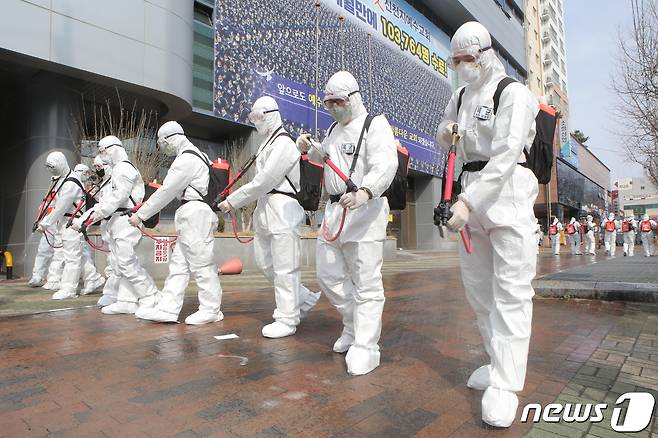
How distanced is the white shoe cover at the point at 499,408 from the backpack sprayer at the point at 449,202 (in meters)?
0.80

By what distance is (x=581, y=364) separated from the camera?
3.28m

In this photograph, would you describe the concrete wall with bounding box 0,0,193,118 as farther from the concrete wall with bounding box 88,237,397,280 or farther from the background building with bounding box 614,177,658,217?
the background building with bounding box 614,177,658,217

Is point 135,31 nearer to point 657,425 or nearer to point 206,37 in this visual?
point 206,37

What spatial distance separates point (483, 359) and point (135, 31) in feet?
42.7

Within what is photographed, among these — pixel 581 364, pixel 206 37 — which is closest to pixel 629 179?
pixel 206 37

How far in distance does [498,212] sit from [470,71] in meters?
0.89

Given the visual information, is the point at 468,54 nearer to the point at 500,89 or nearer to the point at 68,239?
the point at 500,89

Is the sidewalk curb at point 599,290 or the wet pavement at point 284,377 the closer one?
the wet pavement at point 284,377

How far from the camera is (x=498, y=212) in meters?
2.43

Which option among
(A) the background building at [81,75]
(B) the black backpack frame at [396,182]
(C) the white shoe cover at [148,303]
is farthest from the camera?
(A) the background building at [81,75]

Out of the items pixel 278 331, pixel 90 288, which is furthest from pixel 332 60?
pixel 278 331

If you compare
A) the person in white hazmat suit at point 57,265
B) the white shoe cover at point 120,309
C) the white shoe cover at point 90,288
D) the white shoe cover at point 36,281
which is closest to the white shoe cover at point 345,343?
the white shoe cover at point 120,309

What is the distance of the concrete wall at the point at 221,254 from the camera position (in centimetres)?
1126

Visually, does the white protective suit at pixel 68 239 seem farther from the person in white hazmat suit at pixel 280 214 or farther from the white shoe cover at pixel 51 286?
the person in white hazmat suit at pixel 280 214
